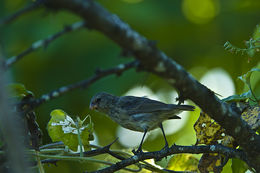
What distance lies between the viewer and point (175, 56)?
4.53 metres

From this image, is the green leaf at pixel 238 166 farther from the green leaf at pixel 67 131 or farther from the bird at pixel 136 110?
the bird at pixel 136 110

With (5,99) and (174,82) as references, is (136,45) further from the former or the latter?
(5,99)

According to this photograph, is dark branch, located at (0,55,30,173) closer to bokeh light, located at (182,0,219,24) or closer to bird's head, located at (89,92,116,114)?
bird's head, located at (89,92,116,114)

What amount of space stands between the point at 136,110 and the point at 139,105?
11 centimetres

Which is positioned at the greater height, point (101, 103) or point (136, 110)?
point (101, 103)

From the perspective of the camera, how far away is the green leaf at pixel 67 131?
7.89 feet

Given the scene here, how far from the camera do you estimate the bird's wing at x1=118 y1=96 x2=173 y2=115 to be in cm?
404

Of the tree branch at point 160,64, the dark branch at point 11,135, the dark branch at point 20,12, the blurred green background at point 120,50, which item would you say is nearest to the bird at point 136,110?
the blurred green background at point 120,50

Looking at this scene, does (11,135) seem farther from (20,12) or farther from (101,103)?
(101,103)

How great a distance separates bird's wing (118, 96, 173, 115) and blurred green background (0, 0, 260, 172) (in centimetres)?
25

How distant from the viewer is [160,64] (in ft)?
4.79

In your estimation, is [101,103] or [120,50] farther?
[101,103]

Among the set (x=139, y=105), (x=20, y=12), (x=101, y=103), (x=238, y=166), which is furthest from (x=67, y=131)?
(x=101, y=103)

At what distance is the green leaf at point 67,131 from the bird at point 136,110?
4.16ft
